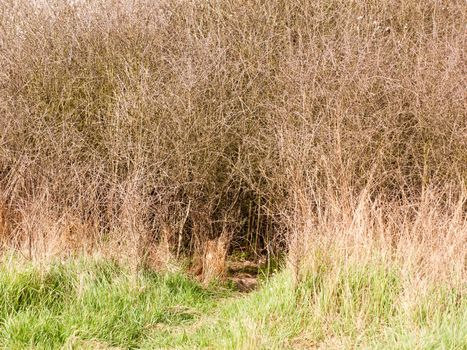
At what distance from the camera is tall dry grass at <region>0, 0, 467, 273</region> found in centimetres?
550

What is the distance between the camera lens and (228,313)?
446 cm

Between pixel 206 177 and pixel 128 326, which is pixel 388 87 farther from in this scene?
pixel 128 326

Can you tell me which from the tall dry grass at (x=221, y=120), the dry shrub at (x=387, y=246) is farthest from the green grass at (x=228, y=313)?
the tall dry grass at (x=221, y=120)

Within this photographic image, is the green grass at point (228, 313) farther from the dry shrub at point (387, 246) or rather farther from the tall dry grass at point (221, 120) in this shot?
the tall dry grass at point (221, 120)

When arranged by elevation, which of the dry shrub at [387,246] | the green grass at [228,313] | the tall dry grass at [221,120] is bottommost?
the green grass at [228,313]

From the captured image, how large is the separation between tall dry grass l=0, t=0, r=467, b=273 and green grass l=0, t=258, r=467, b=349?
0.51 meters

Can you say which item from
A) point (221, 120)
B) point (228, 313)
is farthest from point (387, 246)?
point (221, 120)

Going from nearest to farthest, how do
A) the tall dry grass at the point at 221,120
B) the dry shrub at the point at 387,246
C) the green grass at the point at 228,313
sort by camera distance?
the green grass at the point at 228,313 → the dry shrub at the point at 387,246 → the tall dry grass at the point at 221,120

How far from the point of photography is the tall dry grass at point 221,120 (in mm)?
5496

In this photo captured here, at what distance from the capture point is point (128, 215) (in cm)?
532

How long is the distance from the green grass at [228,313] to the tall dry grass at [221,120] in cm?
51

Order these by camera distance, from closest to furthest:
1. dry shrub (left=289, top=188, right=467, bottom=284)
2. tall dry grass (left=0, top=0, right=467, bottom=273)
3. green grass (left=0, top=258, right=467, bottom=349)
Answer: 1. green grass (left=0, top=258, right=467, bottom=349)
2. dry shrub (left=289, top=188, right=467, bottom=284)
3. tall dry grass (left=0, top=0, right=467, bottom=273)

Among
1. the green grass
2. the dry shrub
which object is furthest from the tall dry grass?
the green grass

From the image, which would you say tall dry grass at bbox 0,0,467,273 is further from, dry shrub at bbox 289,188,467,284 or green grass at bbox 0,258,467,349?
green grass at bbox 0,258,467,349
